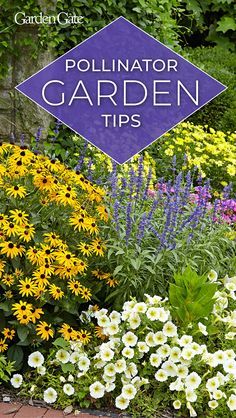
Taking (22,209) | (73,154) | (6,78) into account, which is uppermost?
(22,209)

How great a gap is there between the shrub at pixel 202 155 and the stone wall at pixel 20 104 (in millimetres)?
927

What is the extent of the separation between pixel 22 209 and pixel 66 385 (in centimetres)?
86

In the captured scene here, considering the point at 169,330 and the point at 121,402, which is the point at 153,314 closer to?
the point at 169,330

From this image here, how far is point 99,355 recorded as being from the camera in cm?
368

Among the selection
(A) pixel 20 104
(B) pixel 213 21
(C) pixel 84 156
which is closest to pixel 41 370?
(C) pixel 84 156

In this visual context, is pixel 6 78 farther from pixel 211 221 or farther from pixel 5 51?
pixel 211 221

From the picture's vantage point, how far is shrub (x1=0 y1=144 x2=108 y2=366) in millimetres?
3656

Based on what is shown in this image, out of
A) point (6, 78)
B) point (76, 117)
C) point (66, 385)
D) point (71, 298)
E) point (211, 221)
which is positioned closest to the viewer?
point (66, 385)

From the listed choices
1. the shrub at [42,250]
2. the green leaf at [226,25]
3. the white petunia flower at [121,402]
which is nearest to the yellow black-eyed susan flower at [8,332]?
the shrub at [42,250]

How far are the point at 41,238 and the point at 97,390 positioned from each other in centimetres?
75

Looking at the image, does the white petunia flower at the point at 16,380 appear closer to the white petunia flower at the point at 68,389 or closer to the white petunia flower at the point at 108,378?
the white petunia flower at the point at 68,389

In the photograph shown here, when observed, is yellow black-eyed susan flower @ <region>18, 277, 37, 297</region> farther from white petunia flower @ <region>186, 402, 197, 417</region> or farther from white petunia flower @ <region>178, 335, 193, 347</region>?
white petunia flower @ <region>186, 402, 197, 417</region>

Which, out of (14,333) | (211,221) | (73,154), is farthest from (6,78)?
(14,333)

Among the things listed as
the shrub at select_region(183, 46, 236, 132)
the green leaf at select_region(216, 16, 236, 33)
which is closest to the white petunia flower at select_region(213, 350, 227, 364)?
the shrub at select_region(183, 46, 236, 132)
